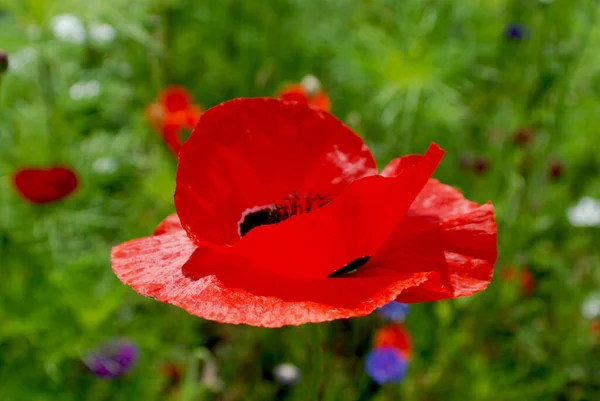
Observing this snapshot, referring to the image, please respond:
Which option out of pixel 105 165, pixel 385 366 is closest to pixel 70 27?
pixel 105 165

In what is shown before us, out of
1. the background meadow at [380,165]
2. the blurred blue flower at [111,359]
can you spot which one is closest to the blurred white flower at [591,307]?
the background meadow at [380,165]

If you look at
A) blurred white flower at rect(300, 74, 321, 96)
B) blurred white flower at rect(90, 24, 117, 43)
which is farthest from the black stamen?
blurred white flower at rect(90, 24, 117, 43)

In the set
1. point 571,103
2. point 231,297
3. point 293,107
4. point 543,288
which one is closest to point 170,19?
point 571,103

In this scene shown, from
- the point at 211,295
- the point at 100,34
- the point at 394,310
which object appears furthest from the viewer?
the point at 100,34

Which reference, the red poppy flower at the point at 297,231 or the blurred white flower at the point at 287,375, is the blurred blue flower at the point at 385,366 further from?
the red poppy flower at the point at 297,231

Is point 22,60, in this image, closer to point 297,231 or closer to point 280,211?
point 280,211

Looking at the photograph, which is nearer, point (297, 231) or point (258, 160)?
point (297, 231)

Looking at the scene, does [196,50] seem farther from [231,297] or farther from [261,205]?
[231,297]
